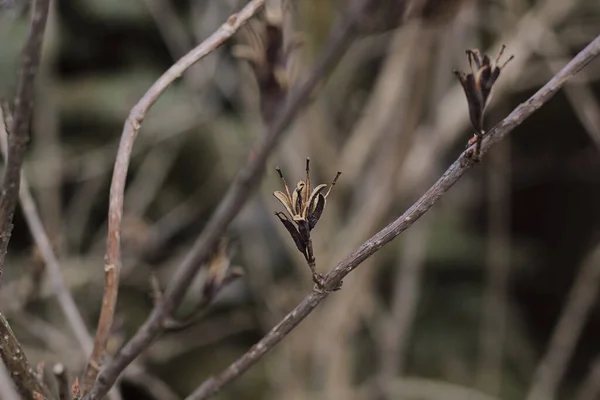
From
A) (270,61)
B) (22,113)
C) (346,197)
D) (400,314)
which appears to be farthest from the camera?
(346,197)

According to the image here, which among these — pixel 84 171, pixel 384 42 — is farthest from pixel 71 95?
pixel 384 42

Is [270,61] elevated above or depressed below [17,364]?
above

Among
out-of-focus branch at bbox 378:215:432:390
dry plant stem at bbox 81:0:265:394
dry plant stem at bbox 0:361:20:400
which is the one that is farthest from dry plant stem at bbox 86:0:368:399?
out-of-focus branch at bbox 378:215:432:390

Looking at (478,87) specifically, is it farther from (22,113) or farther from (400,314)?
(400,314)

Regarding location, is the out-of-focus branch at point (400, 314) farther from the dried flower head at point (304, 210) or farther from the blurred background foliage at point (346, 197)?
the dried flower head at point (304, 210)

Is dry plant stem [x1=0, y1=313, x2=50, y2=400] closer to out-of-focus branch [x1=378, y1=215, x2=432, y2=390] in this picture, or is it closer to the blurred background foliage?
the blurred background foliage

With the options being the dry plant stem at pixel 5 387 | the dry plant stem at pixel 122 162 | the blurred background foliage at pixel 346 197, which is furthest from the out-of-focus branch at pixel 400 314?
the dry plant stem at pixel 122 162

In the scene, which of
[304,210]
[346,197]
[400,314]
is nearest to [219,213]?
[304,210]
